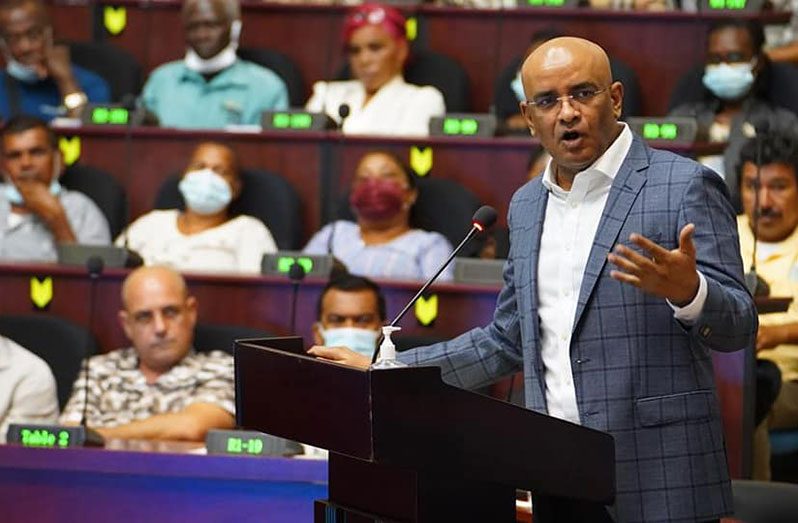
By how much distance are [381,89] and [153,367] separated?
4.14 ft

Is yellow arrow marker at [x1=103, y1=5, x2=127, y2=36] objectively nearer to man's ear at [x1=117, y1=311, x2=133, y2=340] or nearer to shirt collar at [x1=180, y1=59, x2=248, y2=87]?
shirt collar at [x1=180, y1=59, x2=248, y2=87]

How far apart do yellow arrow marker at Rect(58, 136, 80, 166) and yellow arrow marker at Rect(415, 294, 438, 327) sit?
1288mm

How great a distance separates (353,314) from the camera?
134 inches

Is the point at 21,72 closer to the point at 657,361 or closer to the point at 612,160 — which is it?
the point at 612,160

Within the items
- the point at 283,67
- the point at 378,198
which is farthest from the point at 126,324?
the point at 283,67

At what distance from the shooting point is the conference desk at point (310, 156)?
4070 millimetres

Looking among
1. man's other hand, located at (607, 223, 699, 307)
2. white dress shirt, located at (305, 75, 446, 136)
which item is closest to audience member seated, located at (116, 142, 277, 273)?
white dress shirt, located at (305, 75, 446, 136)

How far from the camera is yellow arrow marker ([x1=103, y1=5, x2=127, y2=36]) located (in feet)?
15.8

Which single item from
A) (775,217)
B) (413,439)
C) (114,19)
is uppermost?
(114,19)

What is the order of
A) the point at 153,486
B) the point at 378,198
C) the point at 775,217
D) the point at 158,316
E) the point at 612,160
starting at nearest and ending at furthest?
the point at 612,160 < the point at 153,486 < the point at 158,316 < the point at 775,217 < the point at 378,198

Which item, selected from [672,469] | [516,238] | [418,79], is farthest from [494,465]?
[418,79]

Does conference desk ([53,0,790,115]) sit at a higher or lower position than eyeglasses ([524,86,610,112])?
higher

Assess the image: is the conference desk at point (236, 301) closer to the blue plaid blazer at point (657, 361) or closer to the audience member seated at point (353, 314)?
the audience member seated at point (353, 314)

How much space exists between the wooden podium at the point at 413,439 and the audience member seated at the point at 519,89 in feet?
8.09
